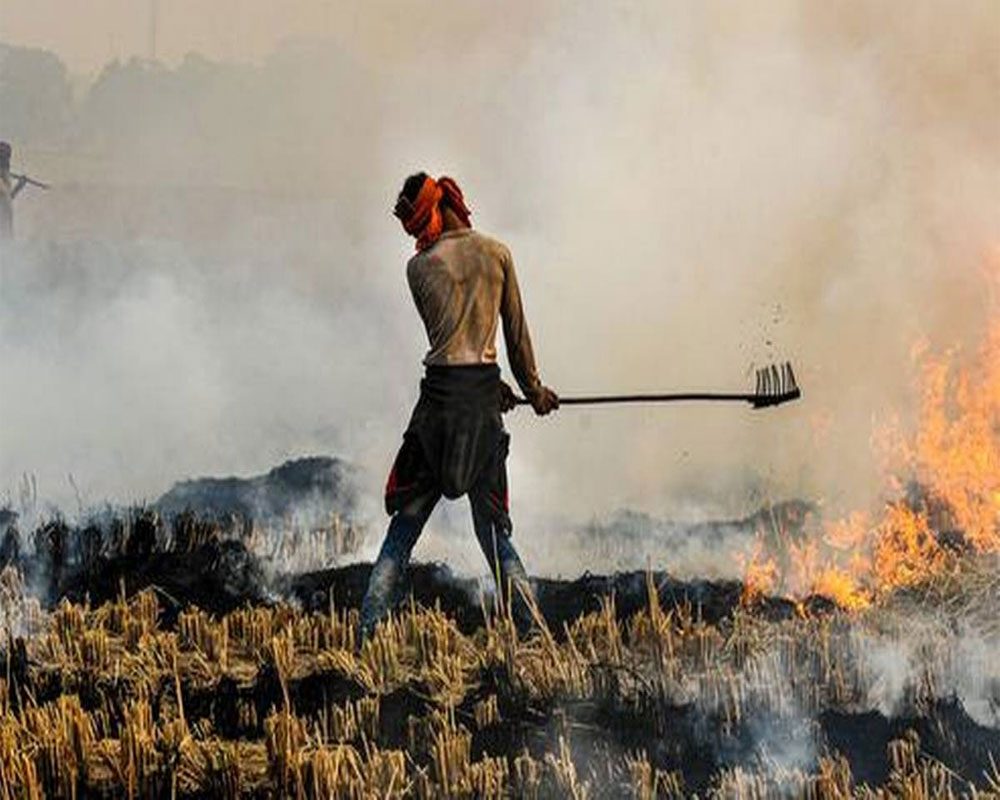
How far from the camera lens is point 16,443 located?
1493 cm

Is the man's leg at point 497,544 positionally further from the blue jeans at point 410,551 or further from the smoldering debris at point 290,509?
the smoldering debris at point 290,509

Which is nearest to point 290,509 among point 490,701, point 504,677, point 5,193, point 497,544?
point 497,544

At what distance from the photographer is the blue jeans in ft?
25.6

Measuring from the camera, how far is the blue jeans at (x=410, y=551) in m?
7.80

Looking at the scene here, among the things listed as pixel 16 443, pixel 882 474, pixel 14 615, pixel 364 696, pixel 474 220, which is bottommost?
pixel 364 696

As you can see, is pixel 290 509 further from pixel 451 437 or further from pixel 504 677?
pixel 504 677

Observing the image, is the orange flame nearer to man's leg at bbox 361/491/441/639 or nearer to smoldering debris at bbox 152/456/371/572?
man's leg at bbox 361/491/441/639

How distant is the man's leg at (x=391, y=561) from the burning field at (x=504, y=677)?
13cm

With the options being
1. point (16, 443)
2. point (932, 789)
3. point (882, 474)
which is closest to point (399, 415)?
point (16, 443)

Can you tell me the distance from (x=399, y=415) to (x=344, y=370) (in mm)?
2574

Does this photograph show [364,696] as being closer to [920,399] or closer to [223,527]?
[223,527]

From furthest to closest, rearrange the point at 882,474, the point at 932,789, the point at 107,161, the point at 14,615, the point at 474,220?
1. the point at 107,161
2. the point at 474,220
3. the point at 882,474
4. the point at 14,615
5. the point at 932,789

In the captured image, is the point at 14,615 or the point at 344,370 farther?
the point at 344,370

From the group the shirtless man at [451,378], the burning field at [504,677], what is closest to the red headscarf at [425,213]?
the shirtless man at [451,378]
